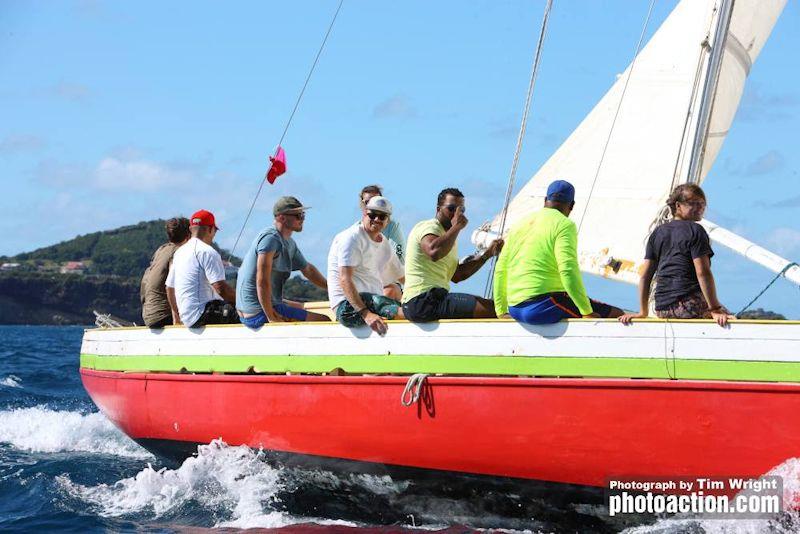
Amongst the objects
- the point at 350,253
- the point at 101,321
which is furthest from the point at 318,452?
the point at 101,321

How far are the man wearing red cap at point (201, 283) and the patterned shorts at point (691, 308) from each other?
4.33 meters

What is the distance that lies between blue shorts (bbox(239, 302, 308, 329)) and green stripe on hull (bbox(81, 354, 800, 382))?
294mm

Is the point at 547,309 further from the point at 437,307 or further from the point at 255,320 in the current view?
the point at 255,320

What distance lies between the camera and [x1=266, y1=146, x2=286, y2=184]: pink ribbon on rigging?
1187 centimetres

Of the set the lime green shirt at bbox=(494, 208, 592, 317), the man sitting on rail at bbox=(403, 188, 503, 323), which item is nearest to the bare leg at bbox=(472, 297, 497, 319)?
the man sitting on rail at bbox=(403, 188, 503, 323)

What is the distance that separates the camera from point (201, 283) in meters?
10.3

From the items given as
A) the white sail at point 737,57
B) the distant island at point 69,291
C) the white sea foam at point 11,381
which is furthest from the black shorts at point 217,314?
the distant island at point 69,291

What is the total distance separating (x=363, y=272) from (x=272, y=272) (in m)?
1.41

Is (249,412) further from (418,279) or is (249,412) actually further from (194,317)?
(418,279)

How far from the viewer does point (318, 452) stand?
8.77 m

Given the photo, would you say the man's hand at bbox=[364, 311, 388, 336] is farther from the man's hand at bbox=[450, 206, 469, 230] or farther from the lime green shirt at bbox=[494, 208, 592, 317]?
the lime green shirt at bbox=[494, 208, 592, 317]

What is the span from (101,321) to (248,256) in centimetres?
357

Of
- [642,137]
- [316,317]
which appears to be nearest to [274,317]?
[316,317]

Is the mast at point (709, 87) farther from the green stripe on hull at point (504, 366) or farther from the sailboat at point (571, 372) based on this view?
the green stripe on hull at point (504, 366)
